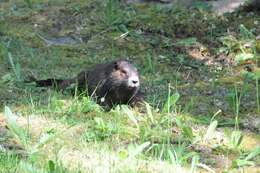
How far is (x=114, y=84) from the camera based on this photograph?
6.67 metres

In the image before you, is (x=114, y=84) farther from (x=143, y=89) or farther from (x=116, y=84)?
(x=143, y=89)

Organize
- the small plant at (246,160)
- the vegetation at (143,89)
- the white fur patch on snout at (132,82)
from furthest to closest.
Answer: the white fur patch on snout at (132,82) → the vegetation at (143,89) → the small plant at (246,160)

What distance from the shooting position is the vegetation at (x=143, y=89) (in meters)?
4.88

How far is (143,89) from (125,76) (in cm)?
71

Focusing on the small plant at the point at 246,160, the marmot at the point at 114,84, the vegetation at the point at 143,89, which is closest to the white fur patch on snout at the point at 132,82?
the marmot at the point at 114,84

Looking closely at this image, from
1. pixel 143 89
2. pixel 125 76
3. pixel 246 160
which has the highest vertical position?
pixel 125 76

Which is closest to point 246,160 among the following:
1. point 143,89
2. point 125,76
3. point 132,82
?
point 132,82

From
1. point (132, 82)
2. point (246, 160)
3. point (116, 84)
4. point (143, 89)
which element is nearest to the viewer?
point (246, 160)

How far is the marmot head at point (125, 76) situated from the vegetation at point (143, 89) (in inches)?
9.5

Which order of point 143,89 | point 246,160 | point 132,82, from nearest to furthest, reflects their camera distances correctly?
point 246,160, point 132,82, point 143,89

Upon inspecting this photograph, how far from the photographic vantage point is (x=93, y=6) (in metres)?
10.4

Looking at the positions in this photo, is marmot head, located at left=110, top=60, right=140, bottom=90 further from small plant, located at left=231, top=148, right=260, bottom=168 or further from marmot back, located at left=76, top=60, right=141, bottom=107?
small plant, located at left=231, top=148, right=260, bottom=168

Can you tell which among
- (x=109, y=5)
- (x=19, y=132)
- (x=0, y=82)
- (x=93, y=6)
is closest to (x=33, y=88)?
(x=0, y=82)

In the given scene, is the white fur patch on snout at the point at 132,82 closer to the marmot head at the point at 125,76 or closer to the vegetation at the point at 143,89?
the marmot head at the point at 125,76
